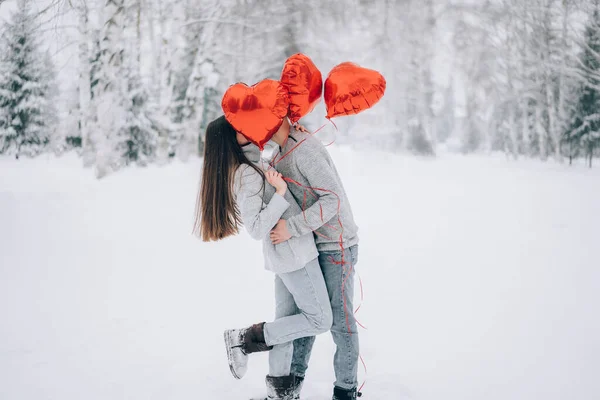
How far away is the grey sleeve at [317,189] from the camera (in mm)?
1996

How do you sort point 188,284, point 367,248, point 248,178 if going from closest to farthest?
point 248,178, point 188,284, point 367,248

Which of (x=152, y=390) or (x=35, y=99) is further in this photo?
(x=35, y=99)

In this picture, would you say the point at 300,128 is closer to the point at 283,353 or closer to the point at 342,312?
the point at 342,312

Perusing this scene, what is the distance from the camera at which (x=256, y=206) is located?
6.54ft

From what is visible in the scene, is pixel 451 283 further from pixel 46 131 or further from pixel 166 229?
pixel 46 131

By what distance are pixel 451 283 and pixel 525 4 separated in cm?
1704

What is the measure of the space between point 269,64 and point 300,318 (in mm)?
18982

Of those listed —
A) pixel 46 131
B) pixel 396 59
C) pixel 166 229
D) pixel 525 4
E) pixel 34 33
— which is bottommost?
pixel 166 229

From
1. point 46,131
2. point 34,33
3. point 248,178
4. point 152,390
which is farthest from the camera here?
point 46,131

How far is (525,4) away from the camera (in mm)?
16984

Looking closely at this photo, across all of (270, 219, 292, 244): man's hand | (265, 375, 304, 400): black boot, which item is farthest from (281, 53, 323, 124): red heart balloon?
(265, 375, 304, 400): black boot

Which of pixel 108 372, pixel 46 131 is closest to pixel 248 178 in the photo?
pixel 108 372

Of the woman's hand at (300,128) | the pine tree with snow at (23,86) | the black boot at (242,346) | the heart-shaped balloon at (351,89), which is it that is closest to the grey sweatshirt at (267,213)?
the woman's hand at (300,128)

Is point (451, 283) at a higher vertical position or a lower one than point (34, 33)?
lower
